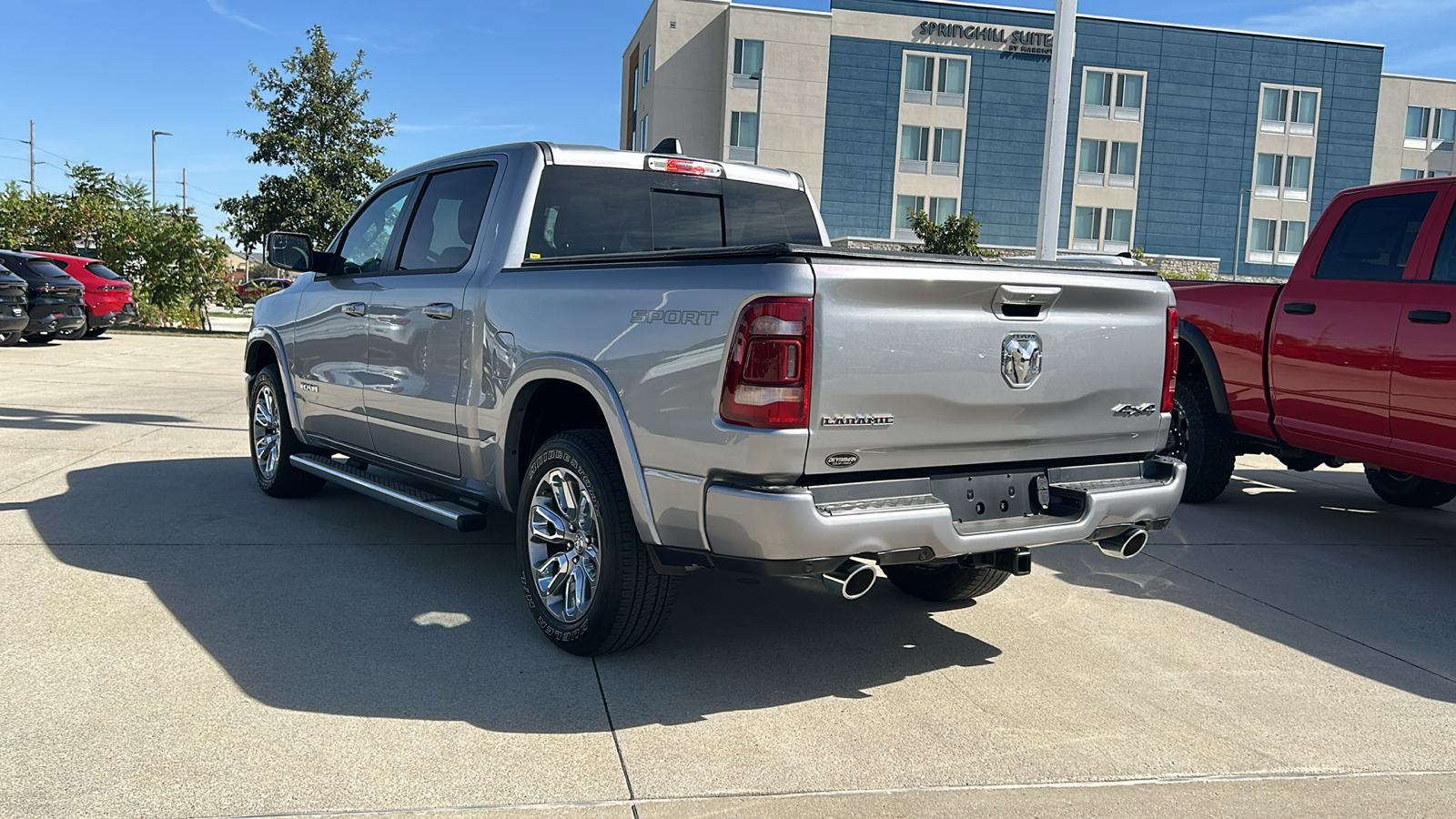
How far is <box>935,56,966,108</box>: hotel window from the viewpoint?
46.7m

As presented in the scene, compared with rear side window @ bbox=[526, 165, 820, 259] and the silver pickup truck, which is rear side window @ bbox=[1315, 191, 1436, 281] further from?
rear side window @ bbox=[526, 165, 820, 259]

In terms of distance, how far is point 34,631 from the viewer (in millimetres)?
4457

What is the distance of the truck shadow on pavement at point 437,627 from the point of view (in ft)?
13.0

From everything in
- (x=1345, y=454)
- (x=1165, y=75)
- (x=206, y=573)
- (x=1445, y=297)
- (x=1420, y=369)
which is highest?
(x=1165, y=75)

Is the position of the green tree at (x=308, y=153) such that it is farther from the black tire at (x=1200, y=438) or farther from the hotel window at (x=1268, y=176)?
the hotel window at (x=1268, y=176)

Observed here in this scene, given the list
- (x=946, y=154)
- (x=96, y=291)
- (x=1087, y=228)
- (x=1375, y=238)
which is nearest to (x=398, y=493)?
(x=1375, y=238)

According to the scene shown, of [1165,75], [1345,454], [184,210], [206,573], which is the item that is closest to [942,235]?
[1165,75]

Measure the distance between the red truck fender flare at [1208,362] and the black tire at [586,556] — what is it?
15.3ft

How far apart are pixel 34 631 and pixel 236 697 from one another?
3.97 feet

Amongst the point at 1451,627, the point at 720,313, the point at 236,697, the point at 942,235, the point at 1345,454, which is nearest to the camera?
the point at 720,313

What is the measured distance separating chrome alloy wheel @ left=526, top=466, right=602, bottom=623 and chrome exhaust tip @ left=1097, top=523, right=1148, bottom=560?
191 cm

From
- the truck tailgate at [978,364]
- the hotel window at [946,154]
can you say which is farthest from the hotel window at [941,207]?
the truck tailgate at [978,364]

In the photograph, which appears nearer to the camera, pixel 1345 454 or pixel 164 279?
pixel 1345 454

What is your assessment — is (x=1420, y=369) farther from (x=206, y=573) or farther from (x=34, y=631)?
(x=34, y=631)
